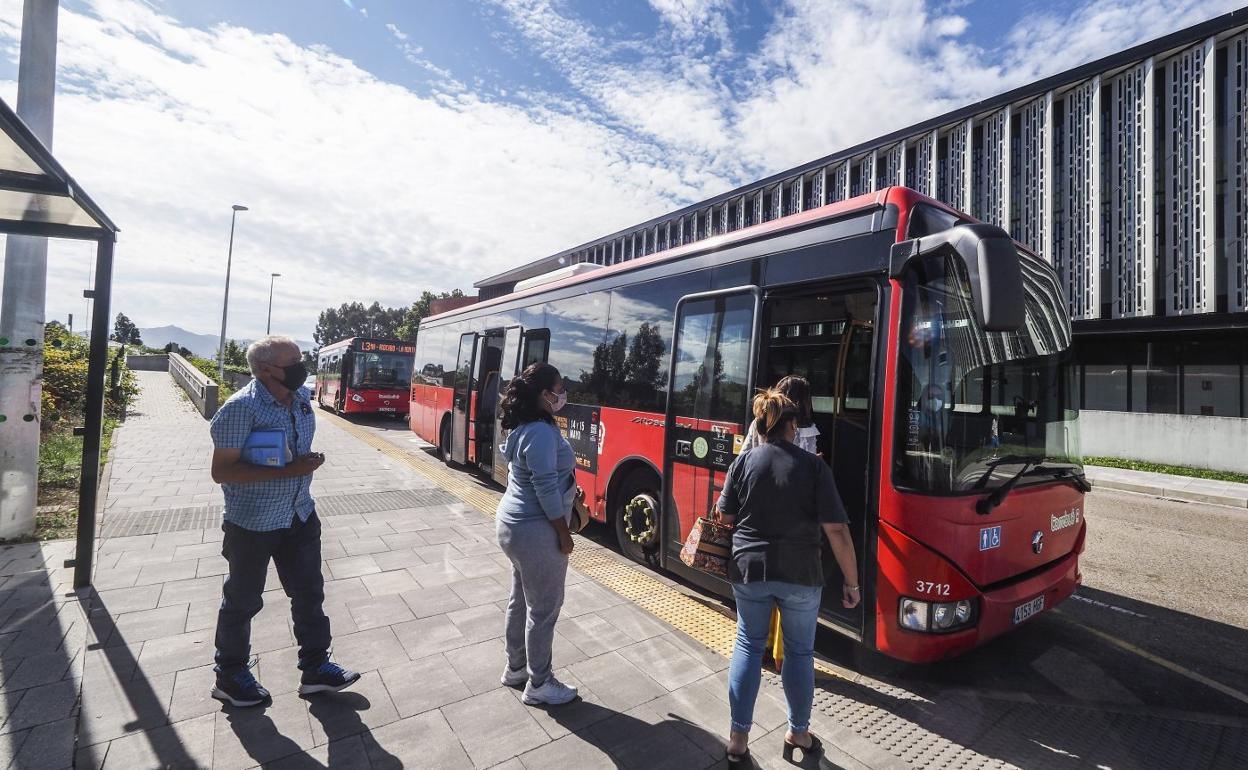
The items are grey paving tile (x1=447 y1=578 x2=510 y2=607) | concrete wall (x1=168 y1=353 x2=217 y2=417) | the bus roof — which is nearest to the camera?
the bus roof

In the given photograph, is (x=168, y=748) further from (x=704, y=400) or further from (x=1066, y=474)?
(x=1066, y=474)

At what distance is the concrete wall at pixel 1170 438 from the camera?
13.6 m

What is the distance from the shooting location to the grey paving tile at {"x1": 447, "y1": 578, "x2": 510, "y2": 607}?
4657 millimetres

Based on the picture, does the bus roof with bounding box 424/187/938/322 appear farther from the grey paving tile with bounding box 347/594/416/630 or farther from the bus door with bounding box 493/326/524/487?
the grey paving tile with bounding box 347/594/416/630

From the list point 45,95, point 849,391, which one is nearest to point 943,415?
point 849,391

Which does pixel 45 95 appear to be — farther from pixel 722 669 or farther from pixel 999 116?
pixel 999 116

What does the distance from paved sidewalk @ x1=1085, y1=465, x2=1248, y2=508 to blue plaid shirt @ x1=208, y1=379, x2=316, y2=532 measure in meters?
15.0

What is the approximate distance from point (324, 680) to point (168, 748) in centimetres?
69

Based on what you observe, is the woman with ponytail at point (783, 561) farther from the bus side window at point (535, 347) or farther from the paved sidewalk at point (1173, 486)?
the paved sidewalk at point (1173, 486)

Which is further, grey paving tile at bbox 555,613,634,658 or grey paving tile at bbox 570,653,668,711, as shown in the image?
grey paving tile at bbox 555,613,634,658

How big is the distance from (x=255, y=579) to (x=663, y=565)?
10.3 ft

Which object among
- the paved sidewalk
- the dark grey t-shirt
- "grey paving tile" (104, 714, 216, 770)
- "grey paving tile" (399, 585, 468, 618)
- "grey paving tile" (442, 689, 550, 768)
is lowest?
"grey paving tile" (104, 714, 216, 770)

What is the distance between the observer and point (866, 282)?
146 inches

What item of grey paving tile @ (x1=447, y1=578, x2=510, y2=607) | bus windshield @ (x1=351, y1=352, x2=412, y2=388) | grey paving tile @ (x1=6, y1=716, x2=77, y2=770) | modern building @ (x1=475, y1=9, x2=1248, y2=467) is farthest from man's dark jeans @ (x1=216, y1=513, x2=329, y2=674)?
bus windshield @ (x1=351, y1=352, x2=412, y2=388)
